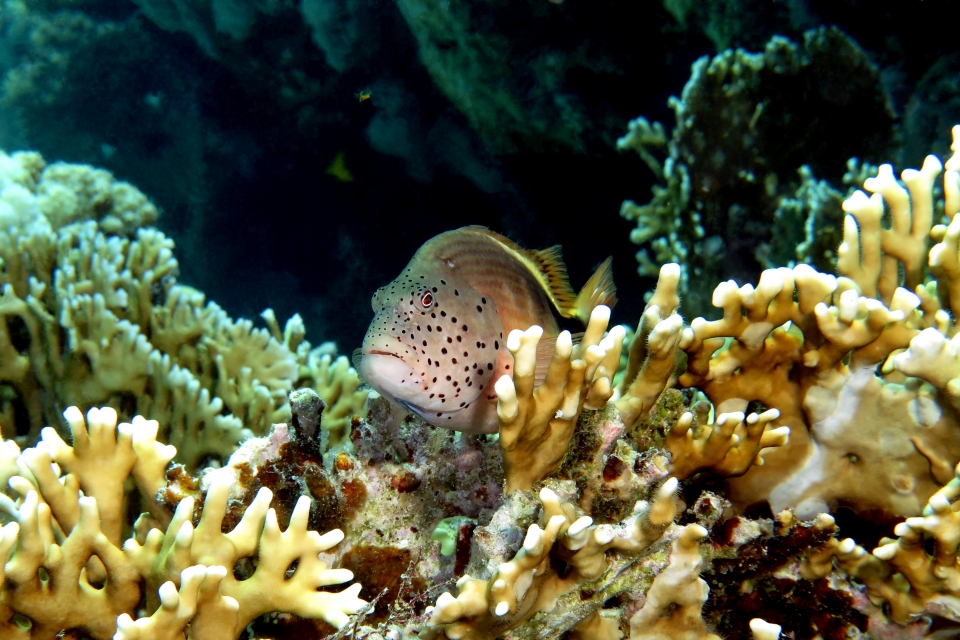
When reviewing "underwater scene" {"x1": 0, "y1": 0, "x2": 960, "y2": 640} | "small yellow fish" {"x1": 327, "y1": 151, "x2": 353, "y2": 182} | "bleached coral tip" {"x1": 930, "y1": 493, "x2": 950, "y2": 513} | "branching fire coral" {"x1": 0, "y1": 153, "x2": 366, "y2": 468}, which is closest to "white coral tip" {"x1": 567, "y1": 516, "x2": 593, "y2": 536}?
"underwater scene" {"x1": 0, "y1": 0, "x2": 960, "y2": 640}

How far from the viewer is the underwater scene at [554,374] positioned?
1.79 m

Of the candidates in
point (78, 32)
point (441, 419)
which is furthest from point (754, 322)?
point (78, 32)

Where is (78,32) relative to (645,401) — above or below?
above

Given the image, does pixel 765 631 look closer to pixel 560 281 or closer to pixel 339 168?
pixel 560 281

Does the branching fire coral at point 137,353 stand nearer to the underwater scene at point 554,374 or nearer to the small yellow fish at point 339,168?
the underwater scene at point 554,374

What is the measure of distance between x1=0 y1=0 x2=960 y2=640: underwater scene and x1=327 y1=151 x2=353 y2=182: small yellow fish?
1613mm

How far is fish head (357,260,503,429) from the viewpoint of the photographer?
6.08 ft

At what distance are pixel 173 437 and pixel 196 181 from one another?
12875mm

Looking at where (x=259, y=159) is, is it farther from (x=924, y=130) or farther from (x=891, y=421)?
(x=891, y=421)

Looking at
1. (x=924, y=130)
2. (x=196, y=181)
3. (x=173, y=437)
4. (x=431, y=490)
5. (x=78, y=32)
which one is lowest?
(x=431, y=490)

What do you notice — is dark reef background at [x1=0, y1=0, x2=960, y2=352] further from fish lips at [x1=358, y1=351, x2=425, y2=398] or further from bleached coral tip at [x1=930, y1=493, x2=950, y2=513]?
fish lips at [x1=358, y1=351, x2=425, y2=398]

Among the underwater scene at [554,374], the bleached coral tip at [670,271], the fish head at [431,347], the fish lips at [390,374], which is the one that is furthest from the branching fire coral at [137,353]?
the bleached coral tip at [670,271]

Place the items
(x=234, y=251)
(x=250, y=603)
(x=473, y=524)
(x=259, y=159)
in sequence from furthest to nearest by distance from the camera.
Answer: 1. (x=234, y=251)
2. (x=259, y=159)
3. (x=473, y=524)
4. (x=250, y=603)

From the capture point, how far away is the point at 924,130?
246 inches
